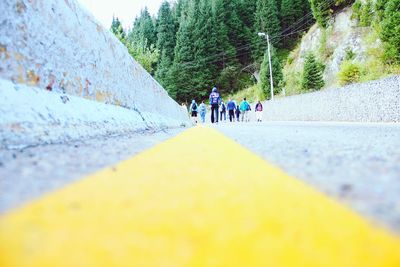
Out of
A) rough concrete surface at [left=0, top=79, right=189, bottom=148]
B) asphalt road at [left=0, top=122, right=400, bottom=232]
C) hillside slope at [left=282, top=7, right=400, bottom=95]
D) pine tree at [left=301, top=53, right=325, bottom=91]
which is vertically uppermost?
hillside slope at [left=282, top=7, right=400, bottom=95]

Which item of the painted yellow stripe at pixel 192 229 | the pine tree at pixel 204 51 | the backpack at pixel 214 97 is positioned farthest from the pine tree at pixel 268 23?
the painted yellow stripe at pixel 192 229

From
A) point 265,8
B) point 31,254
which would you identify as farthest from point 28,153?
point 265,8

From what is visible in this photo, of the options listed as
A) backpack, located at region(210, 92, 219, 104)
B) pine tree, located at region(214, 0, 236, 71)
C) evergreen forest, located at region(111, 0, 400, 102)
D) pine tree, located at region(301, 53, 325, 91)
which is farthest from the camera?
pine tree, located at region(214, 0, 236, 71)

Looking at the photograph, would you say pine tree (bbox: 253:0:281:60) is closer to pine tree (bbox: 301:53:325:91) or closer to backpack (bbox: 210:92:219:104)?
pine tree (bbox: 301:53:325:91)

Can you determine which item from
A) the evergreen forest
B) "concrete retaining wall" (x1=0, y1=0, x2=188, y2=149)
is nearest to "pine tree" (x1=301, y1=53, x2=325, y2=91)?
"concrete retaining wall" (x1=0, y1=0, x2=188, y2=149)

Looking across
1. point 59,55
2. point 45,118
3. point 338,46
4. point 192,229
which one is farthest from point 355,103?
point 338,46

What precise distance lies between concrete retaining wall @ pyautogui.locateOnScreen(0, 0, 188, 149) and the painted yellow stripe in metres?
1.68

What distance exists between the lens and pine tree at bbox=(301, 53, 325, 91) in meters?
33.8

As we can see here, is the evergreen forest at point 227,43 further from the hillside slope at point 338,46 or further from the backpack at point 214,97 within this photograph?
the backpack at point 214,97

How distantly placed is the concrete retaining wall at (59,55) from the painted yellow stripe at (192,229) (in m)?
1.68

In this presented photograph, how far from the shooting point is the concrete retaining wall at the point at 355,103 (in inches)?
544

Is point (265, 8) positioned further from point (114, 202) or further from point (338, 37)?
point (114, 202)

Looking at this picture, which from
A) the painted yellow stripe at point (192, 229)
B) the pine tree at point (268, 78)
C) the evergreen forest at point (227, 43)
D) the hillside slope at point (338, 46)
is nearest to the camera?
Result: the painted yellow stripe at point (192, 229)

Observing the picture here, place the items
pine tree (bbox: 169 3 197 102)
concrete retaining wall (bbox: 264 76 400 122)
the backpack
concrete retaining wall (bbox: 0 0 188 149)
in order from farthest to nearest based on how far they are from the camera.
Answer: pine tree (bbox: 169 3 197 102), the backpack, concrete retaining wall (bbox: 264 76 400 122), concrete retaining wall (bbox: 0 0 188 149)
